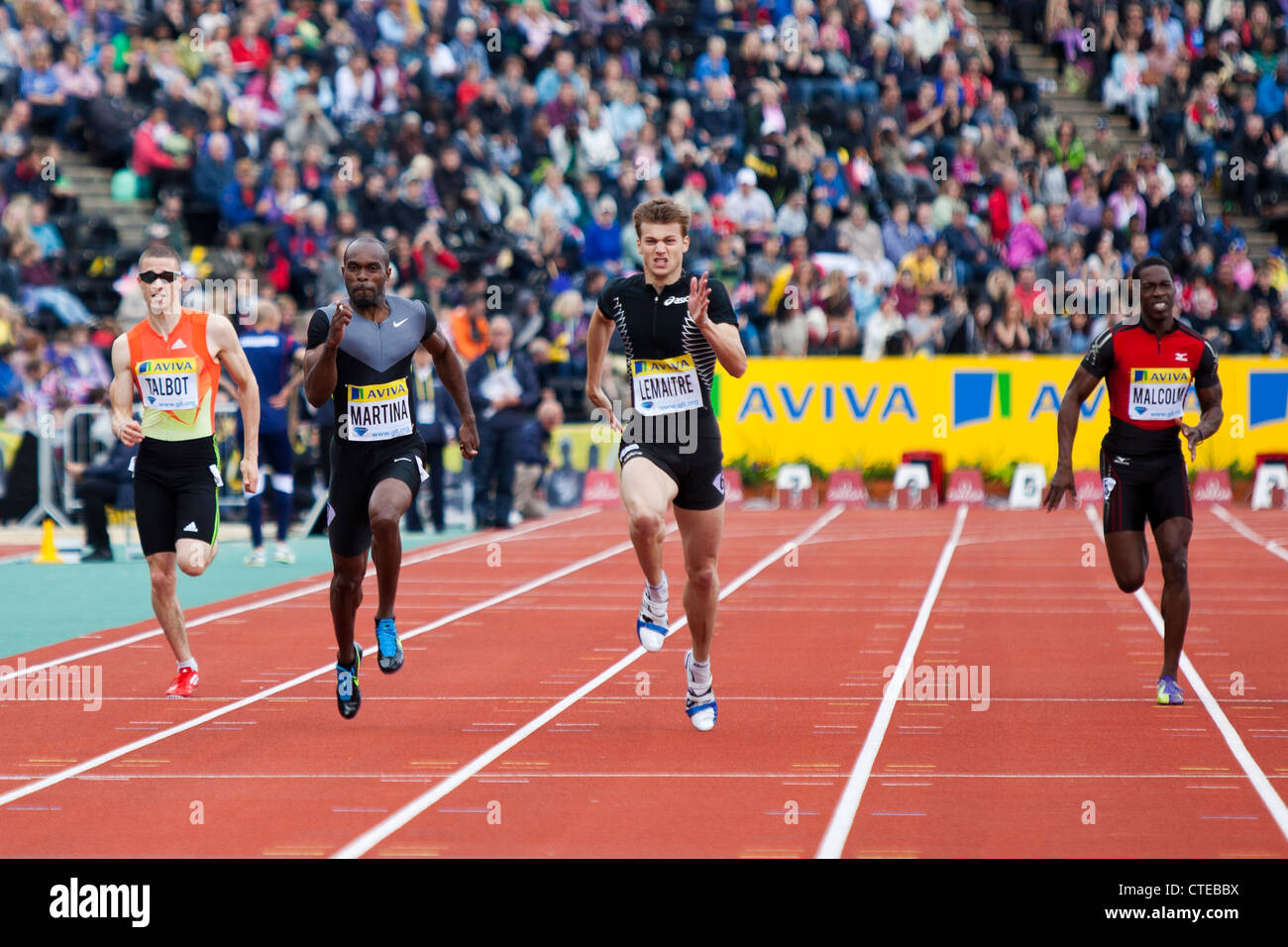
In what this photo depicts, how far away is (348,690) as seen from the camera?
8852 millimetres

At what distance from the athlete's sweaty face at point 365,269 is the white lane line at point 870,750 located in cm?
309

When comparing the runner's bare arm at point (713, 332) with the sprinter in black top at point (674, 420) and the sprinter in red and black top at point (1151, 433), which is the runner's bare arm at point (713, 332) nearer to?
the sprinter in black top at point (674, 420)

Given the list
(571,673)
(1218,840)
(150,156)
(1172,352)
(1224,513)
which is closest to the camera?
(1218,840)

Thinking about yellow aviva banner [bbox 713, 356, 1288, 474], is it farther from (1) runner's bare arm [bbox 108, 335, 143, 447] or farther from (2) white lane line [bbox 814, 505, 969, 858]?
(1) runner's bare arm [bbox 108, 335, 143, 447]

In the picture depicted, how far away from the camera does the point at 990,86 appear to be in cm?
2927

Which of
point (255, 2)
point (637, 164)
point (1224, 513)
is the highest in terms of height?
point (255, 2)

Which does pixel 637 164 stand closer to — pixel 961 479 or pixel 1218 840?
pixel 961 479

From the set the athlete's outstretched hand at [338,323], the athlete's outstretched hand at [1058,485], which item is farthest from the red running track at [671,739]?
the athlete's outstretched hand at [338,323]

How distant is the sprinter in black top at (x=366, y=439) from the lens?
8703 millimetres

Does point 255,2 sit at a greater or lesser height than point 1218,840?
greater

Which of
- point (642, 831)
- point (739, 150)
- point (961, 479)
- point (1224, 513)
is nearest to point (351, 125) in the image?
point (739, 150)

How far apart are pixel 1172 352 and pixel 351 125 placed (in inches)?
701

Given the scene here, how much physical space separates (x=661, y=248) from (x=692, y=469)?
1021 millimetres

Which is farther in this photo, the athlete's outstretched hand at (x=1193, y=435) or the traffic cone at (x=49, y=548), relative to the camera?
the traffic cone at (x=49, y=548)
